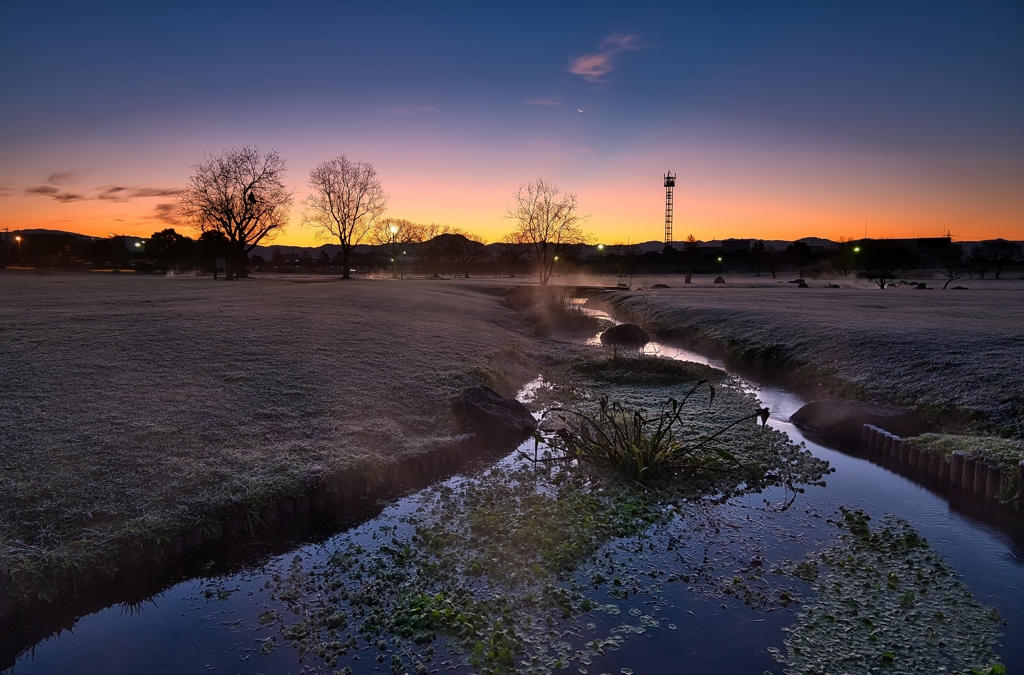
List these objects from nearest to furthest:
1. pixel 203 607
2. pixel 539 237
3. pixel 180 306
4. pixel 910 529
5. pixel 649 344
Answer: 1. pixel 203 607
2. pixel 910 529
3. pixel 180 306
4. pixel 649 344
5. pixel 539 237

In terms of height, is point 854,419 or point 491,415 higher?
point 491,415

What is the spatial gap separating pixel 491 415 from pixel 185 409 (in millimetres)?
4665

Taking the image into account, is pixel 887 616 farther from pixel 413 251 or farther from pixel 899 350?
pixel 413 251

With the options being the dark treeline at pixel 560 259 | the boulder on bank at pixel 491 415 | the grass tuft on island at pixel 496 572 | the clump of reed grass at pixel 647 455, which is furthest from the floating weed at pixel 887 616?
the dark treeline at pixel 560 259

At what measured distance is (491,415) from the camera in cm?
947

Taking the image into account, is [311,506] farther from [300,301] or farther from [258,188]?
[258,188]

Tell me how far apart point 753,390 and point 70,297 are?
24597 mm

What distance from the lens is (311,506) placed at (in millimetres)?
6723

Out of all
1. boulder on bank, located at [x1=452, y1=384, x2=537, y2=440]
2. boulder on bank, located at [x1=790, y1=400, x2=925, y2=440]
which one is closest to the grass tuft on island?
boulder on bank, located at [x1=452, y1=384, x2=537, y2=440]

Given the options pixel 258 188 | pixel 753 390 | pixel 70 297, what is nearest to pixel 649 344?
pixel 753 390

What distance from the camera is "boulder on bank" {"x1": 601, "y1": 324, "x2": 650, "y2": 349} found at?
821 inches

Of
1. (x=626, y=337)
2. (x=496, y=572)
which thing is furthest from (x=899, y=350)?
(x=496, y=572)

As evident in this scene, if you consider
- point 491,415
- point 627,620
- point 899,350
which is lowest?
point 627,620

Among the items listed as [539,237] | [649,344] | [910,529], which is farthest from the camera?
[539,237]
